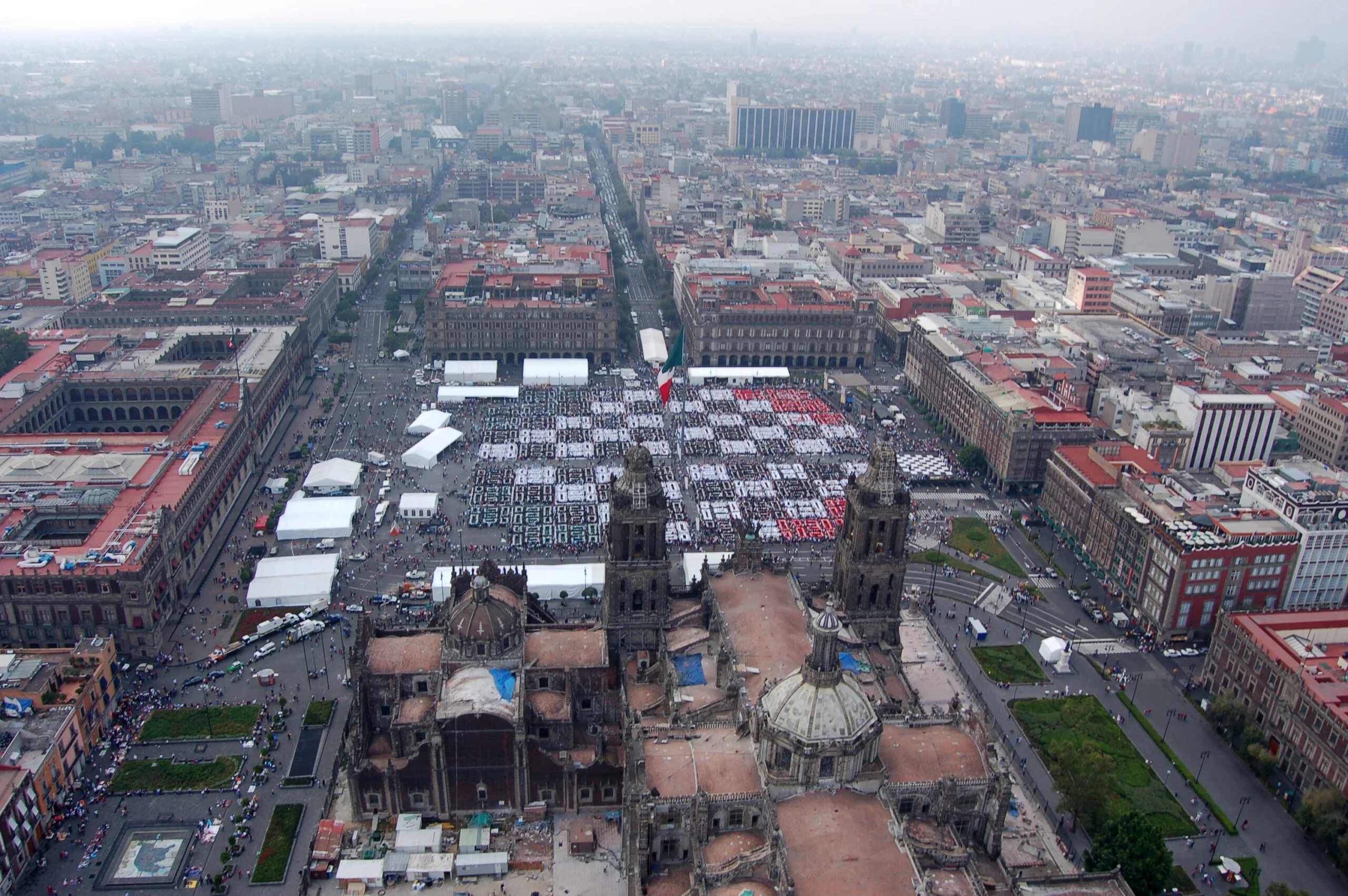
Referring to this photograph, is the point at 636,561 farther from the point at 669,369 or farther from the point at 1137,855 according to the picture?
the point at 1137,855

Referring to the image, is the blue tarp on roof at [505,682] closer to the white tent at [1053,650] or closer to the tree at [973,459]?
the white tent at [1053,650]

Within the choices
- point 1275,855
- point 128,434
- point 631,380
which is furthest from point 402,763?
point 631,380

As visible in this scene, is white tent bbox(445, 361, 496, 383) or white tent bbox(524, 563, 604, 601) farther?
white tent bbox(445, 361, 496, 383)

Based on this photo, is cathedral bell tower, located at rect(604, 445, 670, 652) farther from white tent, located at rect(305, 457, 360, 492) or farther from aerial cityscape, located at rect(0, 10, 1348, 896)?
white tent, located at rect(305, 457, 360, 492)

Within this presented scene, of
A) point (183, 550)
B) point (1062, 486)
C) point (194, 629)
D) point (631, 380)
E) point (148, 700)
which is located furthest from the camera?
point (631, 380)

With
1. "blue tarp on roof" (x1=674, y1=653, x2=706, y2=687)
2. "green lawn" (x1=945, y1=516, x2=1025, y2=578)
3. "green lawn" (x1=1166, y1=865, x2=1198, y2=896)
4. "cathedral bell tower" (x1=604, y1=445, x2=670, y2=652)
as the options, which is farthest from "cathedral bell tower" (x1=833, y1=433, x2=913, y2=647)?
"green lawn" (x1=945, y1=516, x2=1025, y2=578)

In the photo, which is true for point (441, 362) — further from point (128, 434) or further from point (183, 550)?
point (183, 550)
